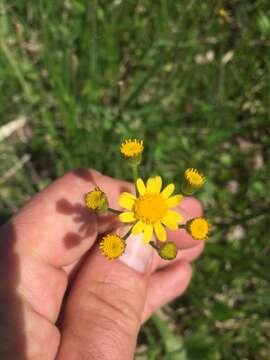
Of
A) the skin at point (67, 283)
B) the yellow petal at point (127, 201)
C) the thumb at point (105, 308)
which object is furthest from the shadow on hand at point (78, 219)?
the yellow petal at point (127, 201)

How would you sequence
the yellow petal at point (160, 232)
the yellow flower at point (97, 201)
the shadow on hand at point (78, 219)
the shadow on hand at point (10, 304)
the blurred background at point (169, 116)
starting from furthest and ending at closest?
the blurred background at point (169, 116)
the shadow on hand at point (78, 219)
the yellow petal at point (160, 232)
the yellow flower at point (97, 201)
the shadow on hand at point (10, 304)

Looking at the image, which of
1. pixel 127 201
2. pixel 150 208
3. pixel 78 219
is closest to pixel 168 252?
pixel 150 208

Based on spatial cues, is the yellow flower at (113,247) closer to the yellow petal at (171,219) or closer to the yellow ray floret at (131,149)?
the yellow petal at (171,219)

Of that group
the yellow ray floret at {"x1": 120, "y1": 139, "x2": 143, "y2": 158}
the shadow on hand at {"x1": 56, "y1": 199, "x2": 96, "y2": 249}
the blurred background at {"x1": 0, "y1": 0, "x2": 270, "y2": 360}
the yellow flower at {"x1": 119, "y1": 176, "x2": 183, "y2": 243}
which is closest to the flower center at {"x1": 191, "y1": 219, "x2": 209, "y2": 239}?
the yellow flower at {"x1": 119, "y1": 176, "x2": 183, "y2": 243}

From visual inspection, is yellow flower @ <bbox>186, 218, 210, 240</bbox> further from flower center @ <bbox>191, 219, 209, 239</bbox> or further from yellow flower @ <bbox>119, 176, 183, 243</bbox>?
yellow flower @ <bbox>119, 176, 183, 243</bbox>

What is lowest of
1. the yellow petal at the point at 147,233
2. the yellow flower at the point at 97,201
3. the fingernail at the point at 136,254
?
the fingernail at the point at 136,254

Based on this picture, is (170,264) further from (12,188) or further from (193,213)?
(12,188)

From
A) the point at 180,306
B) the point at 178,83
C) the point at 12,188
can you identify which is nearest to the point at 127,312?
the point at 180,306
